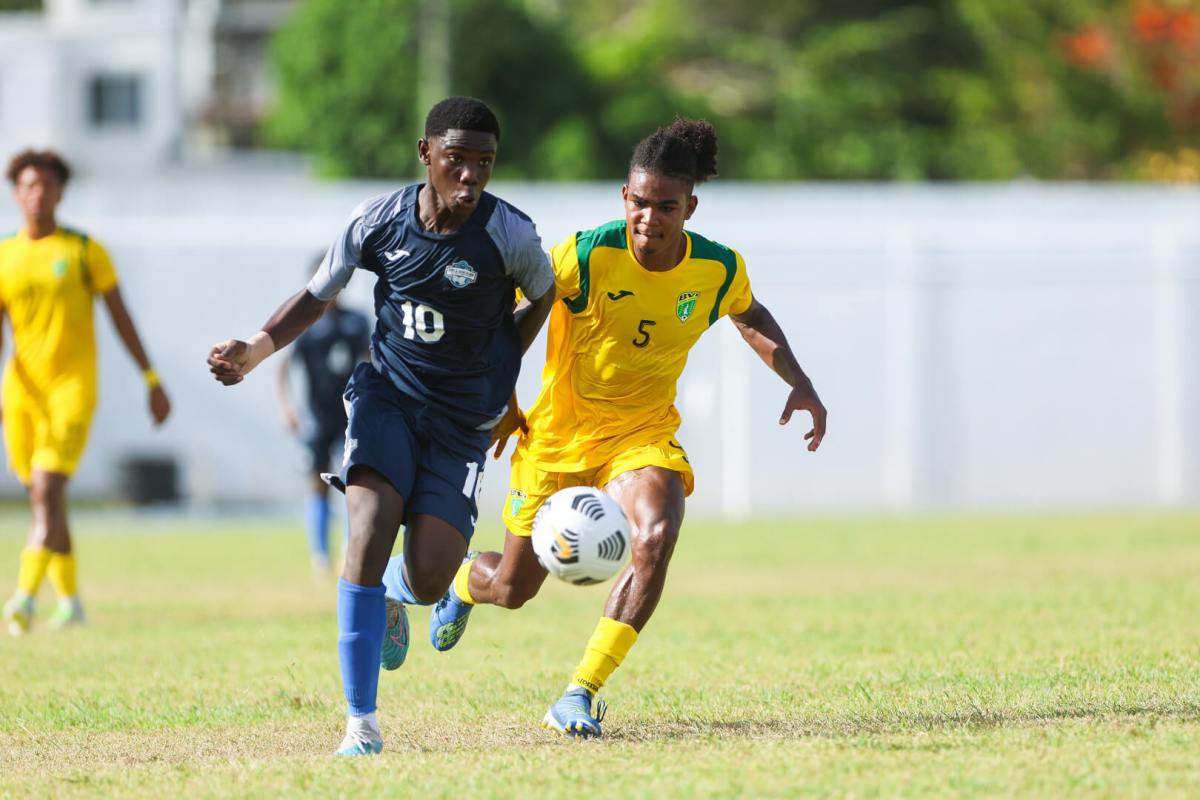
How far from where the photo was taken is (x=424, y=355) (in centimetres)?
691

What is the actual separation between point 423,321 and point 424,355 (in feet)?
0.51

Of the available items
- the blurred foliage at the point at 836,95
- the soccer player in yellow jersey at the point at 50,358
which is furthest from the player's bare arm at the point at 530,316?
the blurred foliage at the point at 836,95

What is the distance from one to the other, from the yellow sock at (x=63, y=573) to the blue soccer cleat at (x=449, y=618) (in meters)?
4.07

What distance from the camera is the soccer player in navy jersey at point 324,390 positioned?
14.7 metres

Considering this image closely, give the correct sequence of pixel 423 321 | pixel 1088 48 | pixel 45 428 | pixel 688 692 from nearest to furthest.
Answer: pixel 423 321
pixel 688 692
pixel 45 428
pixel 1088 48

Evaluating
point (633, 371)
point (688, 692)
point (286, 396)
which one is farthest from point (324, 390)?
point (633, 371)

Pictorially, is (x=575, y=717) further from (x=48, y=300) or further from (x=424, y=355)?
Answer: (x=48, y=300)

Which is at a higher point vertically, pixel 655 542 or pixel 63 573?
pixel 655 542

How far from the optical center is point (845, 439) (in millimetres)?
23812

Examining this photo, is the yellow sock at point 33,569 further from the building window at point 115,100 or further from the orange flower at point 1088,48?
the building window at point 115,100

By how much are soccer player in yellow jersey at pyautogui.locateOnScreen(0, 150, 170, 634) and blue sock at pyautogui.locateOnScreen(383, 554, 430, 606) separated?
12.9 ft

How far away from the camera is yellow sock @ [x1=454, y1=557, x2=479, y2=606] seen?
788cm

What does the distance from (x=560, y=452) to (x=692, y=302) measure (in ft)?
2.76

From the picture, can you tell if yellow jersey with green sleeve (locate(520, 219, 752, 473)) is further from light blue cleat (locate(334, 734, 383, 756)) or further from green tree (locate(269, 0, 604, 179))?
green tree (locate(269, 0, 604, 179))
